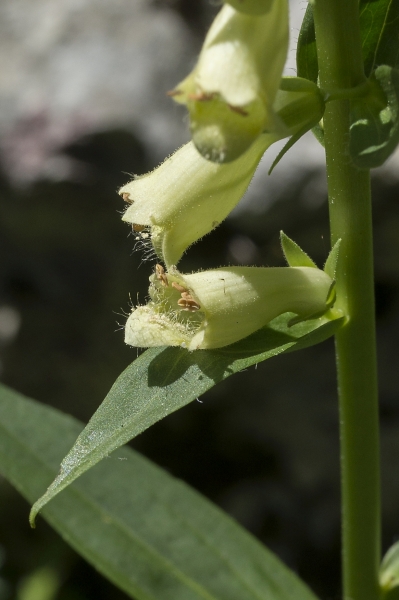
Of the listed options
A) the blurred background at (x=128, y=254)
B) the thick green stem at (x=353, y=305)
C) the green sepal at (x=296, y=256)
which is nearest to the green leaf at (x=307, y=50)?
the thick green stem at (x=353, y=305)

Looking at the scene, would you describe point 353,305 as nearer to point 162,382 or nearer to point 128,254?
point 162,382

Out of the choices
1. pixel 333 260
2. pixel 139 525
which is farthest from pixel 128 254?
pixel 333 260

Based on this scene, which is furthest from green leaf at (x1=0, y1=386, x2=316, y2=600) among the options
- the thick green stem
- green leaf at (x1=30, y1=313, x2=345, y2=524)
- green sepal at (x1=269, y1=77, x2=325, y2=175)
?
green sepal at (x1=269, y1=77, x2=325, y2=175)

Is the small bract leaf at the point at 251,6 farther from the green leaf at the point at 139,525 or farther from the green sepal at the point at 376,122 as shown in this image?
the green leaf at the point at 139,525

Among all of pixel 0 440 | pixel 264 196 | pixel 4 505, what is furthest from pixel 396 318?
pixel 4 505

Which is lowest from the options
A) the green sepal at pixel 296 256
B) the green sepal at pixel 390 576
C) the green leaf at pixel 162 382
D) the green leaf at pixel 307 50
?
the green sepal at pixel 390 576

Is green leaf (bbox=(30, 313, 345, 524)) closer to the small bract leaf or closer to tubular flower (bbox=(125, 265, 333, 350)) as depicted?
tubular flower (bbox=(125, 265, 333, 350))

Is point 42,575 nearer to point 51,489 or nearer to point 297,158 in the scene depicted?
point 51,489
